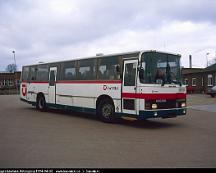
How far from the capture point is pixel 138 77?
1213 cm

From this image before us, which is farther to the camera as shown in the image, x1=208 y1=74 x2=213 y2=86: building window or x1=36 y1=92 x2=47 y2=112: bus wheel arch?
x1=208 y1=74 x2=213 y2=86: building window

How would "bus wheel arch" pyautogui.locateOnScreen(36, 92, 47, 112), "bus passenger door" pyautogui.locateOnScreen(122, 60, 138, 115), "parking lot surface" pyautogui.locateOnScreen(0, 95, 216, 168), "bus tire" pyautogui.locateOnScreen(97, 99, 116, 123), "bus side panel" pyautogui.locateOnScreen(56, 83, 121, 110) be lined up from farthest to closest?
1. "bus wheel arch" pyautogui.locateOnScreen(36, 92, 47, 112)
2. "bus tire" pyautogui.locateOnScreen(97, 99, 116, 123)
3. "bus side panel" pyautogui.locateOnScreen(56, 83, 121, 110)
4. "bus passenger door" pyautogui.locateOnScreen(122, 60, 138, 115)
5. "parking lot surface" pyautogui.locateOnScreen(0, 95, 216, 168)

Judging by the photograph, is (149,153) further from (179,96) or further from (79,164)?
(179,96)

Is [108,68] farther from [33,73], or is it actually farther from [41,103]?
[33,73]

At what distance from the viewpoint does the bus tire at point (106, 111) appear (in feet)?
44.3

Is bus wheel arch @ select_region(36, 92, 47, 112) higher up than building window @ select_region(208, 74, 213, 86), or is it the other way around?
building window @ select_region(208, 74, 213, 86)

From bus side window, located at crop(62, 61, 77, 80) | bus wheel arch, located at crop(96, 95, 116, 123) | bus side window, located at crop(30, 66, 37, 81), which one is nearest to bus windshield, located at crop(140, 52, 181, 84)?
bus wheel arch, located at crop(96, 95, 116, 123)

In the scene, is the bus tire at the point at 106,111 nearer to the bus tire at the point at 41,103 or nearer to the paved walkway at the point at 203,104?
the bus tire at the point at 41,103

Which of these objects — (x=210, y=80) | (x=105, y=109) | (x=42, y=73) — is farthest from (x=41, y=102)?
(x=210, y=80)

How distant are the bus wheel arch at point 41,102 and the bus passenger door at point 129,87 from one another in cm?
776

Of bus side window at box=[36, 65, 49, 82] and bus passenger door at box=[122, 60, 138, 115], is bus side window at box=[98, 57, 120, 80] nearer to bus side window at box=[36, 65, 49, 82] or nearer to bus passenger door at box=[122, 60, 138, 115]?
bus passenger door at box=[122, 60, 138, 115]

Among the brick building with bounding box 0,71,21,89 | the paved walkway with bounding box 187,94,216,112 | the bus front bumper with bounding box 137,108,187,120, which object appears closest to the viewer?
the bus front bumper with bounding box 137,108,187,120

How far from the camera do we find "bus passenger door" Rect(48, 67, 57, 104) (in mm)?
18130

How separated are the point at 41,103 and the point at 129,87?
8.68 metres
